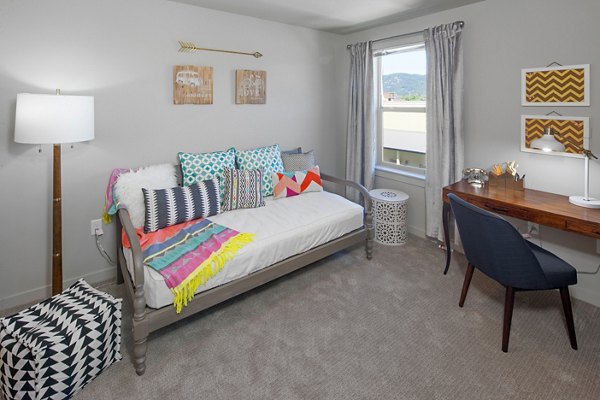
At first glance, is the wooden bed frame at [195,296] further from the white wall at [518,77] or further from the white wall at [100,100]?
the white wall at [518,77]

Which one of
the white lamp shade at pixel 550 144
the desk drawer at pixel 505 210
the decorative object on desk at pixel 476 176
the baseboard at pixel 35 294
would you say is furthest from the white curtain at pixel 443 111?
the baseboard at pixel 35 294

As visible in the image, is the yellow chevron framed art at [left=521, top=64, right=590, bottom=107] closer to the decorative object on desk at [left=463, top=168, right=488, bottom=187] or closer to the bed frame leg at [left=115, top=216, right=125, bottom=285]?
the decorative object on desk at [left=463, top=168, right=488, bottom=187]

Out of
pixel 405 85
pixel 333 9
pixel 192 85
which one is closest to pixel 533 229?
pixel 405 85

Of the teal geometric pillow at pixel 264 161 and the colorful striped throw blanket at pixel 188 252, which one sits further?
the teal geometric pillow at pixel 264 161

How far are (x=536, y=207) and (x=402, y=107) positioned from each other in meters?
1.92

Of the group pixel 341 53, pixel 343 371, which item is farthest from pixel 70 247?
pixel 341 53

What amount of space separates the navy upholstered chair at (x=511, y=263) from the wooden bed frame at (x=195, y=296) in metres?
1.14

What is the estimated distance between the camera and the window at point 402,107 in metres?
3.67

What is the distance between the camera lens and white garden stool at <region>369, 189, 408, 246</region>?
3561 millimetres

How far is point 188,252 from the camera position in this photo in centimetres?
225

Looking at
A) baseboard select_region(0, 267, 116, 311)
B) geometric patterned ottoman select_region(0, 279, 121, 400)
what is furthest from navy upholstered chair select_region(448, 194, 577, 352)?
baseboard select_region(0, 267, 116, 311)

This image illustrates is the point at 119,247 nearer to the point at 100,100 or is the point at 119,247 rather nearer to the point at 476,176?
the point at 100,100

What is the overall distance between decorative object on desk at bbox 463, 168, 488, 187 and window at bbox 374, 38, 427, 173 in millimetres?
718

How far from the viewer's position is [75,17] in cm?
252
